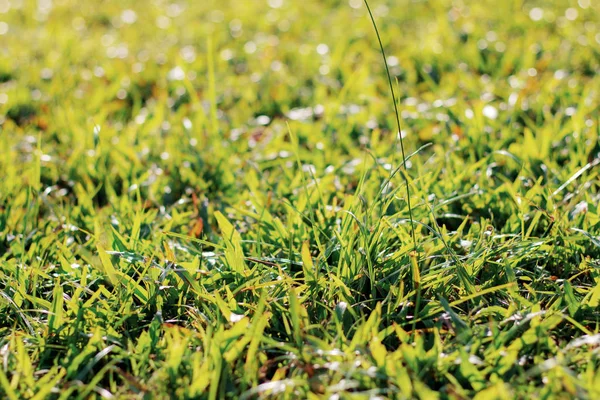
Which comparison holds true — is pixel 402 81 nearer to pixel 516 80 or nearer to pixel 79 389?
pixel 516 80

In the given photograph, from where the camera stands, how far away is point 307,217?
1857mm

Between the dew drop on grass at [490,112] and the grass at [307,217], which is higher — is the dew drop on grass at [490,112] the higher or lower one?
the higher one

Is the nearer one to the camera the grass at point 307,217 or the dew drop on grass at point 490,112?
the grass at point 307,217

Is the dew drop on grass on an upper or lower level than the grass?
upper

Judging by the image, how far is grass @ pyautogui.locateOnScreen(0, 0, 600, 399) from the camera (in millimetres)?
1484

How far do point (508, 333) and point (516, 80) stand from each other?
189 cm

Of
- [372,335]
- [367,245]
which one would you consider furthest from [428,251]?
[372,335]

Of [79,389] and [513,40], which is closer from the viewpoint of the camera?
[79,389]

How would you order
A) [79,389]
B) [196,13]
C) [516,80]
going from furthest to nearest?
1. [196,13]
2. [516,80]
3. [79,389]

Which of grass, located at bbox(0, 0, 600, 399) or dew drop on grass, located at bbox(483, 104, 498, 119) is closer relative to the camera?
grass, located at bbox(0, 0, 600, 399)

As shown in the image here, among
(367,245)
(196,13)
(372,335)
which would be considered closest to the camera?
(372,335)

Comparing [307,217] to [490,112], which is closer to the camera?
[307,217]

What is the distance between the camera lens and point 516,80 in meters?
3.09

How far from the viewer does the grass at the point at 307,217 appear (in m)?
1.48
